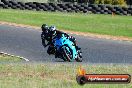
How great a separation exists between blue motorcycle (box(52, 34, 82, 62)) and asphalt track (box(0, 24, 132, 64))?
50 centimetres

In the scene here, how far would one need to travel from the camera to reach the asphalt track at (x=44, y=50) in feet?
50.5

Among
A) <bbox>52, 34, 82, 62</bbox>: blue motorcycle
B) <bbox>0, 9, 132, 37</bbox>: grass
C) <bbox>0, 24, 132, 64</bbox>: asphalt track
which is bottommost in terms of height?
<bbox>0, 9, 132, 37</bbox>: grass

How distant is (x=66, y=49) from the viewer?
13562 millimetres

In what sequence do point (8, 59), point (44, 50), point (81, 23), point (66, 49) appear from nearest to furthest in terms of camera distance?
point (66, 49), point (8, 59), point (44, 50), point (81, 23)

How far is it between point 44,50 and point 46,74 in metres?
6.21

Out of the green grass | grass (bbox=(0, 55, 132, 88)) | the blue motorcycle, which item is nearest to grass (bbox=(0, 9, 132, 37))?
the green grass

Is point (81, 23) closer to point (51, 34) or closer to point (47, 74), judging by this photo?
point (51, 34)

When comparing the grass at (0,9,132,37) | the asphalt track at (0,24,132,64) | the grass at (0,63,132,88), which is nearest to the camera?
the grass at (0,63,132,88)

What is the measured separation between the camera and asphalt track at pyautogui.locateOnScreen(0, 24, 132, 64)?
605 inches

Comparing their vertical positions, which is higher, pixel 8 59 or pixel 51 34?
pixel 51 34

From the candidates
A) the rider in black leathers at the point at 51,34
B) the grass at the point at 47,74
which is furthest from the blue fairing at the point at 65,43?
the grass at the point at 47,74

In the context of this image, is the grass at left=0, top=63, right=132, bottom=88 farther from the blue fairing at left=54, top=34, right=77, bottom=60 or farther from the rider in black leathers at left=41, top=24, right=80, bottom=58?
the rider in black leathers at left=41, top=24, right=80, bottom=58

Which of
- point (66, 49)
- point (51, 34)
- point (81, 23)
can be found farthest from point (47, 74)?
point (81, 23)

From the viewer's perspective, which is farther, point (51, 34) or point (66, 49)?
point (51, 34)
